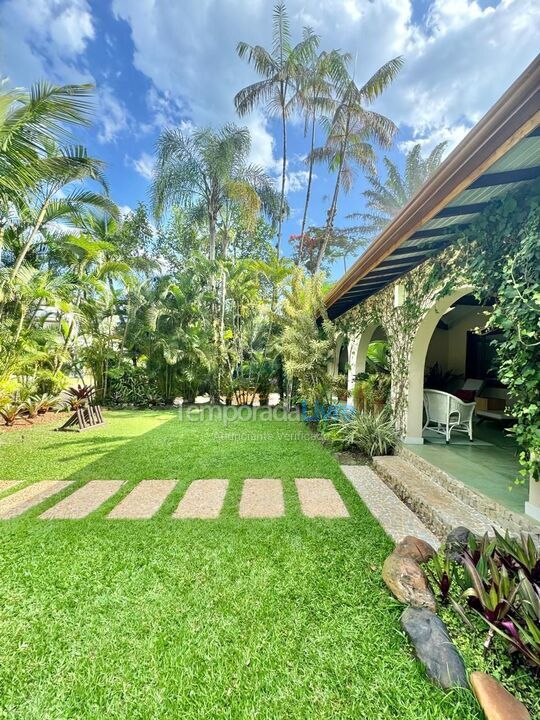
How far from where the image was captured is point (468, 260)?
398cm

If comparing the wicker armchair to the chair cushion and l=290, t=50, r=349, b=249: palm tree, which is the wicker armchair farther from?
l=290, t=50, r=349, b=249: palm tree

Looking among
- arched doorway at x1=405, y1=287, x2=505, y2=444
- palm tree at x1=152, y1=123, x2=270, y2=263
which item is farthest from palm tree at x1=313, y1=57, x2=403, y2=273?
arched doorway at x1=405, y1=287, x2=505, y2=444

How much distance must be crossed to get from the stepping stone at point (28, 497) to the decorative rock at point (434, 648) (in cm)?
428

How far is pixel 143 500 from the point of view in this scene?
4242 millimetres

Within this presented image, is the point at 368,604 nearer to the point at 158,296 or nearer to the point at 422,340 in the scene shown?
the point at 422,340

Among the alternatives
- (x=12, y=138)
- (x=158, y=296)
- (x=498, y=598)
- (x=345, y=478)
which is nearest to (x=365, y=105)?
(x=158, y=296)

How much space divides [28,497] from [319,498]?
388 centimetres

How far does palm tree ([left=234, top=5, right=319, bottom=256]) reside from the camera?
11164mm

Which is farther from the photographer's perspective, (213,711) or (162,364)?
(162,364)

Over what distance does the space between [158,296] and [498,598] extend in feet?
40.7

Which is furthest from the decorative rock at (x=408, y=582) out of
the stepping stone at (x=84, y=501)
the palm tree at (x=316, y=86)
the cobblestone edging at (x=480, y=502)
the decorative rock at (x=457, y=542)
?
the palm tree at (x=316, y=86)

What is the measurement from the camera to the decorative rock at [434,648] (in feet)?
6.04

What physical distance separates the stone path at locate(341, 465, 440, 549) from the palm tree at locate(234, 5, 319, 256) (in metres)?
13.4

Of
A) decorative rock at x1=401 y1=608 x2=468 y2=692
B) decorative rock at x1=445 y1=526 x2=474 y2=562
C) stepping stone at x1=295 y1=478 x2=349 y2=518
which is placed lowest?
stepping stone at x1=295 y1=478 x2=349 y2=518
